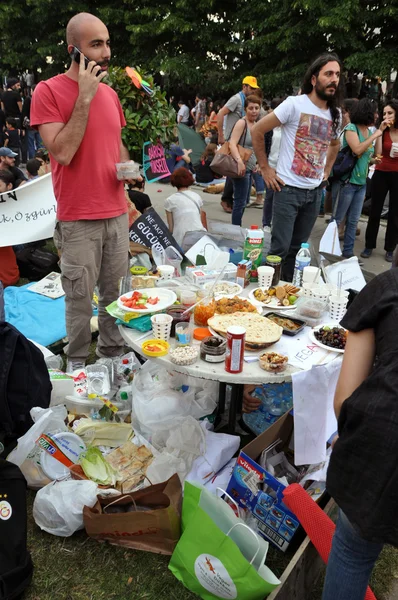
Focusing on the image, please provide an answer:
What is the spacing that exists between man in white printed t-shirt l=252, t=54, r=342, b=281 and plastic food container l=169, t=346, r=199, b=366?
186 centimetres

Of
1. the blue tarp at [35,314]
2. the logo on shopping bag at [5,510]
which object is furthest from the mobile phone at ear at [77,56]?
the logo on shopping bag at [5,510]

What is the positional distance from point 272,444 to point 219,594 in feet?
2.54

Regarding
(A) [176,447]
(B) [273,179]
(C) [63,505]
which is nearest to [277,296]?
(A) [176,447]

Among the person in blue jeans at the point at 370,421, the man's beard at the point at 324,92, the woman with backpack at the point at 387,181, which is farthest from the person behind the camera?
the woman with backpack at the point at 387,181

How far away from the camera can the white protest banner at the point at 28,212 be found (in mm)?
4859

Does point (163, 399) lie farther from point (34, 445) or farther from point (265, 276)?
A: point (265, 276)

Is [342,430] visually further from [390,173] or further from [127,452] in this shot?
[390,173]

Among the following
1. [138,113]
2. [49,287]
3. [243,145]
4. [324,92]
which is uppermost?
Result: [324,92]

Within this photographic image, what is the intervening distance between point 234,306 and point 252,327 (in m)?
0.23

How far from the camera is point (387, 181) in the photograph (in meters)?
5.82

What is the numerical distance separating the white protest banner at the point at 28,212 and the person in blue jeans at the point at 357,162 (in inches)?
129

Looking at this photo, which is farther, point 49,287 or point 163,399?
point 49,287

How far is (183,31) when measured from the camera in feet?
55.2

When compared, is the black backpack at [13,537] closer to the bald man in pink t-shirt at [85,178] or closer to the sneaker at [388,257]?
the bald man in pink t-shirt at [85,178]
